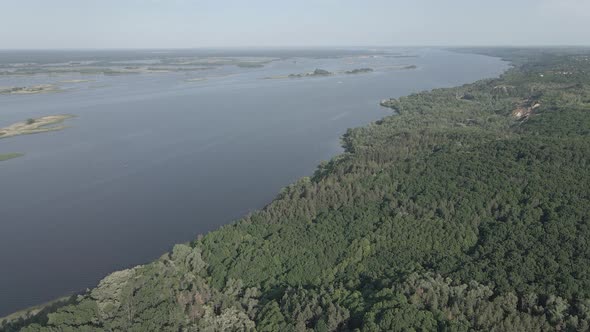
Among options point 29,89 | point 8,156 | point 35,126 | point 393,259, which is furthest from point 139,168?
point 29,89

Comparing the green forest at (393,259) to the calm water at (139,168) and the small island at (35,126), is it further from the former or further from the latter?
the small island at (35,126)

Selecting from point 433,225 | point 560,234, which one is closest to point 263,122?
point 433,225

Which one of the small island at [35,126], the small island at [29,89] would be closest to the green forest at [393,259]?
the small island at [35,126]

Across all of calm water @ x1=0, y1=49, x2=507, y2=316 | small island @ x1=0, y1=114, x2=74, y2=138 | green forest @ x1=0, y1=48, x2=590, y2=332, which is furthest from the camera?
small island @ x1=0, y1=114, x2=74, y2=138

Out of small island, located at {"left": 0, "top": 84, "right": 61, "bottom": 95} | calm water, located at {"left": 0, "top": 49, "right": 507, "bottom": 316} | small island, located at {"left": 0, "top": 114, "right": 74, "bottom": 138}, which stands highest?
small island, located at {"left": 0, "top": 84, "right": 61, "bottom": 95}

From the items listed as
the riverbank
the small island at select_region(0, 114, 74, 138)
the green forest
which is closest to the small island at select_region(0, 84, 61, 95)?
the small island at select_region(0, 114, 74, 138)

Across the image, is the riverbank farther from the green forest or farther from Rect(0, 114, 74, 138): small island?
the green forest
